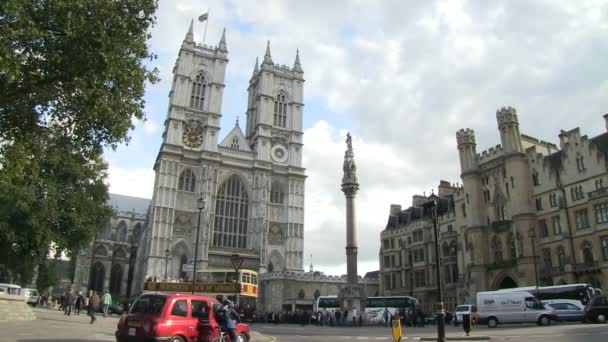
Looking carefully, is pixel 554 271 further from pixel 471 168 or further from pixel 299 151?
pixel 299 151

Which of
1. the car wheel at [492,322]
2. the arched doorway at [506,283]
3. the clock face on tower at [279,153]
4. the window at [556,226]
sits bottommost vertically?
the car wheel at [492,322]

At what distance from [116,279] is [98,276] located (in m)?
2.73

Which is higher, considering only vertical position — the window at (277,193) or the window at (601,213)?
the window at (277,193)

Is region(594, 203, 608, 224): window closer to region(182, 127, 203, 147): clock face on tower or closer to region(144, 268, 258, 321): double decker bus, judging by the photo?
region(144, 268, 258, 321): double decker bus

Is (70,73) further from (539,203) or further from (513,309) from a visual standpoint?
(539,203)

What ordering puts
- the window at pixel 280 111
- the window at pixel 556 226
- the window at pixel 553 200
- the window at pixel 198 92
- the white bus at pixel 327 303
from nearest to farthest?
1. the window at pixel 556 226
2. the window at pixel 553 200
3. the white bus at pixel 327 303
4. the window at pixel 198 92
5. the window at pixel 280 111

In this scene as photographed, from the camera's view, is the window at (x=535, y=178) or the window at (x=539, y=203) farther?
the window at (x=535, y=178)

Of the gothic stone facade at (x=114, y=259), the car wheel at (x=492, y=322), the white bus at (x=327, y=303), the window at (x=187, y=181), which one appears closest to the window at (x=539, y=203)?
the car wheel at (x=492, y=322)

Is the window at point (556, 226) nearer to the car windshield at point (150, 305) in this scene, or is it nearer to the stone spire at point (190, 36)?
the car windshield at point (150, 305)

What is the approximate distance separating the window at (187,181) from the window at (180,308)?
161ft

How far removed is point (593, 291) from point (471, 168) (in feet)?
57.9

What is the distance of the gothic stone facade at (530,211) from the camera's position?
Result: 34.3 m

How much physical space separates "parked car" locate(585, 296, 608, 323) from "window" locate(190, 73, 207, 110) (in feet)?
168

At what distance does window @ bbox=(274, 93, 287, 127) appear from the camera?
224 ft
